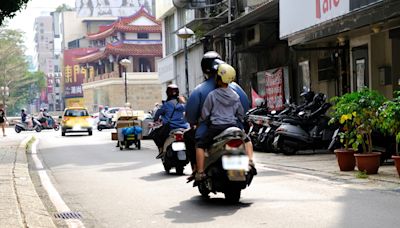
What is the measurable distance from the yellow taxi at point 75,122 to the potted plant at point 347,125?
24920 mm

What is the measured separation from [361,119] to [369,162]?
2.46 ft

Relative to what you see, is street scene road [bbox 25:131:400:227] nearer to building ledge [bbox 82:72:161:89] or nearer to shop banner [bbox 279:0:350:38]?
shop banner [bbox 279:0:350:38]

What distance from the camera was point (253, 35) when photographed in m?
24.5

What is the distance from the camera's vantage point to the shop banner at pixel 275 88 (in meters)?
23.6

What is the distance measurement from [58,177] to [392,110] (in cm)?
662

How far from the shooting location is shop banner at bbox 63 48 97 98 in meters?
88.2

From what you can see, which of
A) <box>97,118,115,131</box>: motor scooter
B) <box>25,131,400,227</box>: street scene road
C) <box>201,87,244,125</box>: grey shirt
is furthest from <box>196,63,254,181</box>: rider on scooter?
<box>97,118,115,131</box>: motor scooter

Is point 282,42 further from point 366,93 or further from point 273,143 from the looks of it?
point 366,93

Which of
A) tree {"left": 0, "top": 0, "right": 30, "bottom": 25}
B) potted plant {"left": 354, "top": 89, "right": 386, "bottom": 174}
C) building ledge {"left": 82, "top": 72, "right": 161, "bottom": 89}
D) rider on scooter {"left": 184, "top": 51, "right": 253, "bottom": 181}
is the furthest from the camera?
building ledge {"left": 82, "top": 72, "right": 161, "bottom": 89}

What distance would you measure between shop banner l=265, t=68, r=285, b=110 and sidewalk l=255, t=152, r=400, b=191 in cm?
672

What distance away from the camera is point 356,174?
35.9 feet

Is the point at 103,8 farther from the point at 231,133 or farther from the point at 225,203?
the point at 231,133

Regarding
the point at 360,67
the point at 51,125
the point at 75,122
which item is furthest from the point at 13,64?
the point at 360,67

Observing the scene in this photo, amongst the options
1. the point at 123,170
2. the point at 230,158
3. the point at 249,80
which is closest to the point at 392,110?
the point at 230,158
